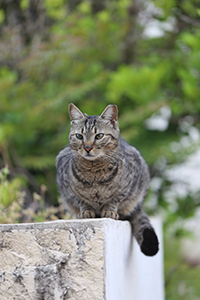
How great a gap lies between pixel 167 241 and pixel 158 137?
174 cm

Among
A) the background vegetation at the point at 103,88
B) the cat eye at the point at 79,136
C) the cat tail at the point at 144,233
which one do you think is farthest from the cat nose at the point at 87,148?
the background vegetation at the point at 103,88

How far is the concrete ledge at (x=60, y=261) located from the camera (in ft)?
4.95

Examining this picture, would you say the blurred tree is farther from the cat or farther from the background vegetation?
the cat

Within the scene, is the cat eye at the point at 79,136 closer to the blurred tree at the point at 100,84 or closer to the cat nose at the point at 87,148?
the cat nose at the point at 87,148

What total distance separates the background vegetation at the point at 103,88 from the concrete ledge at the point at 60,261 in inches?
91.0

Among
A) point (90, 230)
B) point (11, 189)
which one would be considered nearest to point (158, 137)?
point (11, 189)

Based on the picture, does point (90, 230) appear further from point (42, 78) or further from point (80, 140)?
point (42, 78)

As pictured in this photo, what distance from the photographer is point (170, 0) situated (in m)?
3.48

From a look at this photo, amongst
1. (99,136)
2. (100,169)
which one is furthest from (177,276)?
(99,136)

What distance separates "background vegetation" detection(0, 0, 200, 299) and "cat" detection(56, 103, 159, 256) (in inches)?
80.3

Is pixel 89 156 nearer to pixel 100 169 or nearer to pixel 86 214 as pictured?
pixel 100 169

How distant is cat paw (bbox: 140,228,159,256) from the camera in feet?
6.14

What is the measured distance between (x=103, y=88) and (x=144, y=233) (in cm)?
351

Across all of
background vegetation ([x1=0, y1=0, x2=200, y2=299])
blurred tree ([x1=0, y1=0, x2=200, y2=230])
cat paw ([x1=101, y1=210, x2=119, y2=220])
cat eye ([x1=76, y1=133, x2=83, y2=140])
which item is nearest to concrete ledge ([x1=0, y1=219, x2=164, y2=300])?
cat paw ([x1=101, y1=210, x2=119, y2=220])
